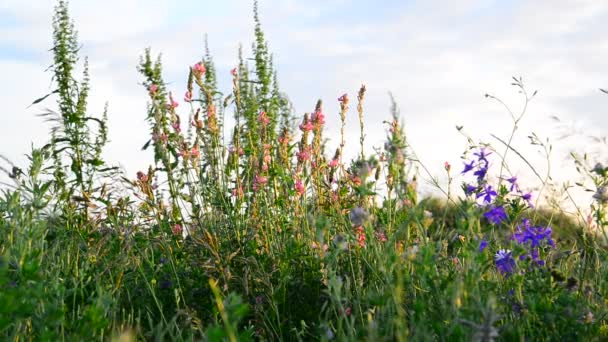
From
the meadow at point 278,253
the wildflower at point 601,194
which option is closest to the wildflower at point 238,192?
the meadow at point 278,253

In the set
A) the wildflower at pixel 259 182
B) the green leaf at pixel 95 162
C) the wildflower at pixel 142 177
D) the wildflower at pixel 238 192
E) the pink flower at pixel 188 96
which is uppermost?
the pink flower at pixel 188 96

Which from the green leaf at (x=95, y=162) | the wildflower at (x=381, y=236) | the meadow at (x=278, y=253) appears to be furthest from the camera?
the green leaf at (x=95, y=162)

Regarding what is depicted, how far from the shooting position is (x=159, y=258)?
4.64 m

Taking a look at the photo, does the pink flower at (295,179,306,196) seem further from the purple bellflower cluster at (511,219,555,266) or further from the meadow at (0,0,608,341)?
the purple bellflower cluster at (511,219,555,266)

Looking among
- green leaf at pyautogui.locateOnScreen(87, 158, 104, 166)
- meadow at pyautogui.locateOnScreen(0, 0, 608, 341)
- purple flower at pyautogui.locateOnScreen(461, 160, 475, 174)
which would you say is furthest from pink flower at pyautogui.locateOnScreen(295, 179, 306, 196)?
green leaf at pyautogui.locateOnScreen(87, 158, 104, 166)

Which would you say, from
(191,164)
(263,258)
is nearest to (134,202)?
(191,164)

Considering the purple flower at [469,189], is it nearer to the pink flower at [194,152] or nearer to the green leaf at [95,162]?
the pink flower at [194,152]

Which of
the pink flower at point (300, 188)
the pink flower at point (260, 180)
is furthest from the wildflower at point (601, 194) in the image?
the pink flower at point (260, 180)

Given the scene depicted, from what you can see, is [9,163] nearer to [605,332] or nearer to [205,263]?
[205,263]

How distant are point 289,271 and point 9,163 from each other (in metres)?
1.39

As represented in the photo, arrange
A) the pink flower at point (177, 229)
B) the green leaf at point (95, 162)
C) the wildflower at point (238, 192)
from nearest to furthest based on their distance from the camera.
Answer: the wildflower at point (238, 192) → the pink flower at point (177, 229) → the green leaf at point (95, 162)

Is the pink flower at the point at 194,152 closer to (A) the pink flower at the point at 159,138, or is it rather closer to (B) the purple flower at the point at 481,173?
(A) the pink flower at the point at 159,138

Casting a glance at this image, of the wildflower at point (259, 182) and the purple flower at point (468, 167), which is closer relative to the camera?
the purple flower at point (468, 167)

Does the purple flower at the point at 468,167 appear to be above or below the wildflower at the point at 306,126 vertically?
below
